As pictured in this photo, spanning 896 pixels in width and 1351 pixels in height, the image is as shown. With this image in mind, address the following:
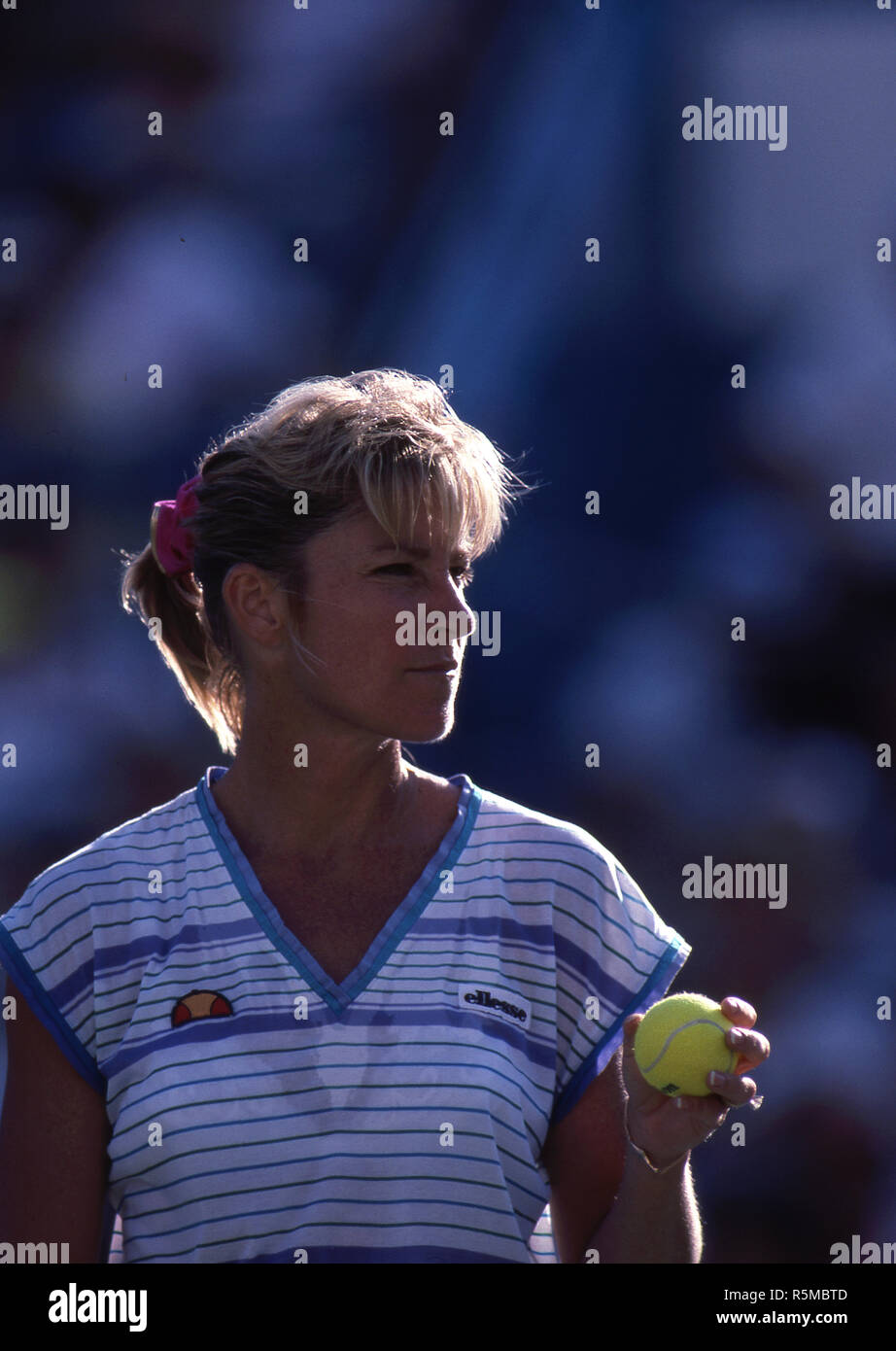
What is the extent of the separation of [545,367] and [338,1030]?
1452 millimetres

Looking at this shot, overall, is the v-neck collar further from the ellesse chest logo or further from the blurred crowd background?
the blurred crowd background

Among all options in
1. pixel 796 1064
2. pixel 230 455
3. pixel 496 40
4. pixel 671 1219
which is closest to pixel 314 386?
pixel 230 455

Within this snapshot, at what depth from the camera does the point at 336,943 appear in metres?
1.32

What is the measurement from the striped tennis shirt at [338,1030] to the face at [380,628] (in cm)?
14

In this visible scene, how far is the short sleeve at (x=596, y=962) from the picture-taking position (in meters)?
1.30

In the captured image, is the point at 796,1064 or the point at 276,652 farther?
the point at 796,1064

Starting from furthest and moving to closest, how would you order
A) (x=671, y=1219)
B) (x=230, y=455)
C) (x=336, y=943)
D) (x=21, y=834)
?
(x=21, y=834) → (x=230, y=455) → (x=336, y=943) → (x=671, y=1219)

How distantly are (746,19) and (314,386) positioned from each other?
142 centimetres

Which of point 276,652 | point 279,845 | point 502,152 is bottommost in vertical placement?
point 279,845

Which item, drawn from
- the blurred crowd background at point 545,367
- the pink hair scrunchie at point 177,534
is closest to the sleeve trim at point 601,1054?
the pink hair scrunchie at point 177,534

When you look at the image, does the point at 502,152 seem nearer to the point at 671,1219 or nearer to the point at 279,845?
the point at 279,845

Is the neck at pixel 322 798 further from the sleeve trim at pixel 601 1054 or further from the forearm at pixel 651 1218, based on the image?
the forearm at pixel 651 1218

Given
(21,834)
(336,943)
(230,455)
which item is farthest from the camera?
(21,834)

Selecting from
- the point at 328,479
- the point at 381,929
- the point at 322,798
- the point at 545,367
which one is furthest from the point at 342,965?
the point at 545,367
